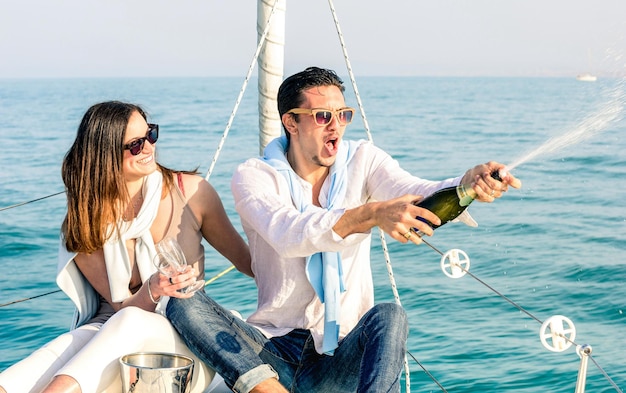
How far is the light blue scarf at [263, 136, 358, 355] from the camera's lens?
306 cm

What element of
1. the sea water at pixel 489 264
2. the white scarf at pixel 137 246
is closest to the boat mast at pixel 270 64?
the sea water at pixel 489 264

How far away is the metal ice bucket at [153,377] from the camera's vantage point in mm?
2812

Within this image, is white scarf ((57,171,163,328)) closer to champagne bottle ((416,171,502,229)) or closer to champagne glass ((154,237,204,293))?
champagne glass ((154,237,204,293))

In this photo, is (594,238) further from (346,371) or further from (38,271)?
(346,371)

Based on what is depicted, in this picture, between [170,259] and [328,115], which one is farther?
[328,115]

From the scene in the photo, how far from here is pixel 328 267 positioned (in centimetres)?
306

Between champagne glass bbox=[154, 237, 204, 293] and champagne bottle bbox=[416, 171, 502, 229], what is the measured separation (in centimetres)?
75

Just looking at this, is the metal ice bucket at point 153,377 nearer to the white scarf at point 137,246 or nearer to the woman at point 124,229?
the woman at point 124,229

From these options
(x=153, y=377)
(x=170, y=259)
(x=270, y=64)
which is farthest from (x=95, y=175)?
(x=270, y=64)

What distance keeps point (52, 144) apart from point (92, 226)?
75.3 feet

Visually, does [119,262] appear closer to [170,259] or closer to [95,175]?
[95,175]

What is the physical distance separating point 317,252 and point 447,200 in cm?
52

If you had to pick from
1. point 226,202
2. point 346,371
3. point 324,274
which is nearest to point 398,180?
point 324,274

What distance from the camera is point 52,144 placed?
997 inches
